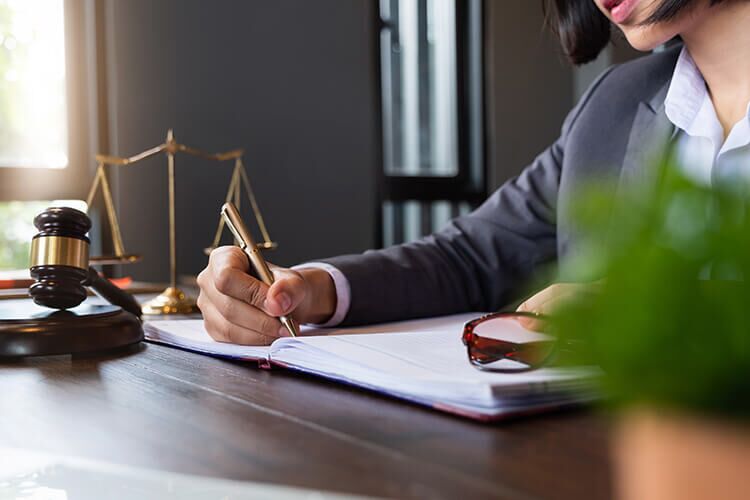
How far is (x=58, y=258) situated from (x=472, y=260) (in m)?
0.65

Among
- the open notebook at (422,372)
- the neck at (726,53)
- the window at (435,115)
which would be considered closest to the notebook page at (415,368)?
the open notebook at (422,372)

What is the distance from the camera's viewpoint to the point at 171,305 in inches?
51.4

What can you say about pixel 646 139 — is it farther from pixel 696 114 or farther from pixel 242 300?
pixel 242 300

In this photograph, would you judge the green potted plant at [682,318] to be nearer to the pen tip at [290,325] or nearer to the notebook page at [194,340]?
the notebook page at [194,340]

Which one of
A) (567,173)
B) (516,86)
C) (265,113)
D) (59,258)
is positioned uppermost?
(516,86)

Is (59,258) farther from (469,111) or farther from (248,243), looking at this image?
(469,111)

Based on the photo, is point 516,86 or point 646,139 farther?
point 516,86

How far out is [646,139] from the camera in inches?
47.1

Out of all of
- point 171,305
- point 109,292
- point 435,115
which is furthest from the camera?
point 435,115

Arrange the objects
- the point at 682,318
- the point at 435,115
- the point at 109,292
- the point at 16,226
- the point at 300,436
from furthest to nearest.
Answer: the point at 435,115 < the point at 16,226 < the point at 109,292 < the point at 300,436 < the point at 682,318

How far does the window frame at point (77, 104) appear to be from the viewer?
2105 mm

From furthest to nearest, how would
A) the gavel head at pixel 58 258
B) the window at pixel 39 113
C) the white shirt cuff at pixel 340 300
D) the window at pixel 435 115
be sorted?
the window at pixel 435 115, the window at pixel 39 113, the white shirt cuff at pixel 340 300, the gavel head at pixel 58 258

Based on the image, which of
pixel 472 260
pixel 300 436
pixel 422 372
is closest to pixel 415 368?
pixel 422 372

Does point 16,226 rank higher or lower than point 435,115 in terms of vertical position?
lower
